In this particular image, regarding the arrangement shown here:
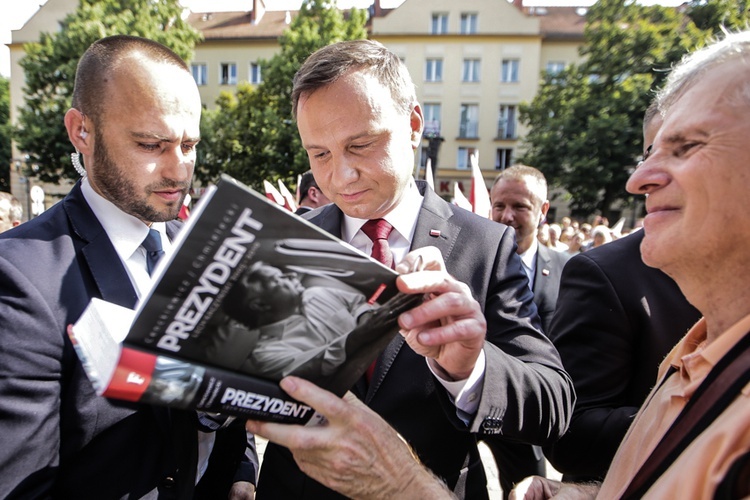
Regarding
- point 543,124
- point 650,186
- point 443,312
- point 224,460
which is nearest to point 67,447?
point 224,460

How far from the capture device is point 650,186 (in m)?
1.21

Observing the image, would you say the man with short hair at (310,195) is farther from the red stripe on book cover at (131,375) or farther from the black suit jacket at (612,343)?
the red stripe on book cover at (131,375)

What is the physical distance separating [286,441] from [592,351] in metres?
1.28

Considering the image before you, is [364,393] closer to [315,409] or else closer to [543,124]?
[315,409]

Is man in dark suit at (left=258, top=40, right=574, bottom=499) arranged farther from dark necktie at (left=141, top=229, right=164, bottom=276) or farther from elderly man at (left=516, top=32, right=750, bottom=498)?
dark necktie at (left=141, top=229, right=164, bottom=276)

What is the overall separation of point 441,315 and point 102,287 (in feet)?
3.13

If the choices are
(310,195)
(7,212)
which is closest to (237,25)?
(310,195)

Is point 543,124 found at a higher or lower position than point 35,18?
lower

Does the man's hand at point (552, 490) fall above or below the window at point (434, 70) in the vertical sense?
below

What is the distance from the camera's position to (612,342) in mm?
1876

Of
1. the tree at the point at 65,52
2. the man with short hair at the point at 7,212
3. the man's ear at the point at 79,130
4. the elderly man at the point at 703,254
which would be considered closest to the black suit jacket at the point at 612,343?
the elderly man at the point at 703,254

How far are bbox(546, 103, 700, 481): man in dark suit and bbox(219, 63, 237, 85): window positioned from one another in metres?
34.7

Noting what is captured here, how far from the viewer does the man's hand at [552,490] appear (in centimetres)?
148

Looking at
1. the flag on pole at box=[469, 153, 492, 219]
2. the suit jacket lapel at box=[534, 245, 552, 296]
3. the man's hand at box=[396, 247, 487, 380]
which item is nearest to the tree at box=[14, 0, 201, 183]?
the flag on pole at box=[469, 153, 492, 219]
